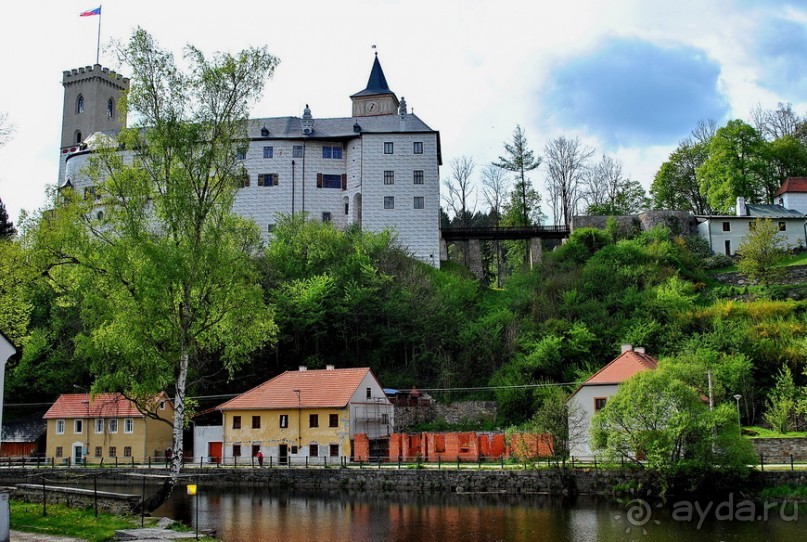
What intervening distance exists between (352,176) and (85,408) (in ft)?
91.4

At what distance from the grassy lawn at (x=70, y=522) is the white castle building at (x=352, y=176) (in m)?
39.7

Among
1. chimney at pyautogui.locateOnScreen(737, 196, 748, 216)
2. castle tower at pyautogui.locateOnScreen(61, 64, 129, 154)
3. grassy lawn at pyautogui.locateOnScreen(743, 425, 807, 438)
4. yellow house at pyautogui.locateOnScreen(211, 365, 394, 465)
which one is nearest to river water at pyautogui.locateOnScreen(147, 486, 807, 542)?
grassy lawn at pyautogui.locateOnScreen(743, 425, 807, 438)

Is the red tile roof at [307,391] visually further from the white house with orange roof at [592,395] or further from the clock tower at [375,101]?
the clock tower at [375,101]

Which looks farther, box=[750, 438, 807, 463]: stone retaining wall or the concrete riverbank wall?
box=[750, 438, 807, 463]: stone retaining wall

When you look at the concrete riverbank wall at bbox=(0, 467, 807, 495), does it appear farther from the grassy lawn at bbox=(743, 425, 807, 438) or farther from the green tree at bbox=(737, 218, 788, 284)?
the green tree at bbox=(737, 218, 788, 284)

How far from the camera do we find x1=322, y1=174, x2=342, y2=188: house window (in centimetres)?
6328

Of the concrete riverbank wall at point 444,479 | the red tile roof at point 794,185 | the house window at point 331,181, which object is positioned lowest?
the concrete riverbank wall at point 444,479

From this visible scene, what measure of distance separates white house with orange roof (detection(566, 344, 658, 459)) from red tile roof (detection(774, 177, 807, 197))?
104 ft

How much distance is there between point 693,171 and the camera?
69125 millimetres

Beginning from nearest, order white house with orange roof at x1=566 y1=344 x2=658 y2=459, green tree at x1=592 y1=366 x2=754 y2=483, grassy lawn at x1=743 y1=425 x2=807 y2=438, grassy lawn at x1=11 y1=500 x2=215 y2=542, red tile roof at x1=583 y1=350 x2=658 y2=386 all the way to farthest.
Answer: grassy lawn at x1=11 y1=500 x2=215 y2=542 → green tree at x1=592 y1=366 x2=754 y2=483 → grassy lawn at x1=743 y1=425 x2=807 y2=438 → white house with orange roof at x1=566 y1=344 x2=658 y2=459 → red tile roof at x1=583 y1=350 x2=658 y2=386

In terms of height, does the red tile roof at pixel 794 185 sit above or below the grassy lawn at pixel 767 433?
above

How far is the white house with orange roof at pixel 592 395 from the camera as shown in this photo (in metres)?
33.8

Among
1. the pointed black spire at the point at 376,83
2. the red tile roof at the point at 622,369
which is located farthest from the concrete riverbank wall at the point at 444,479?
the pointed black spire at the point at 376,83

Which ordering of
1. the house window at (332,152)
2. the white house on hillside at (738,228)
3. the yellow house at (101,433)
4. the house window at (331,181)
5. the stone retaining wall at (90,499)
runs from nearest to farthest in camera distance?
the stone retaining wall at (90,499), the yellow house at (101,433), the white house on hillside at (738,228), the house window at (331,181), the house window at (332,152)
